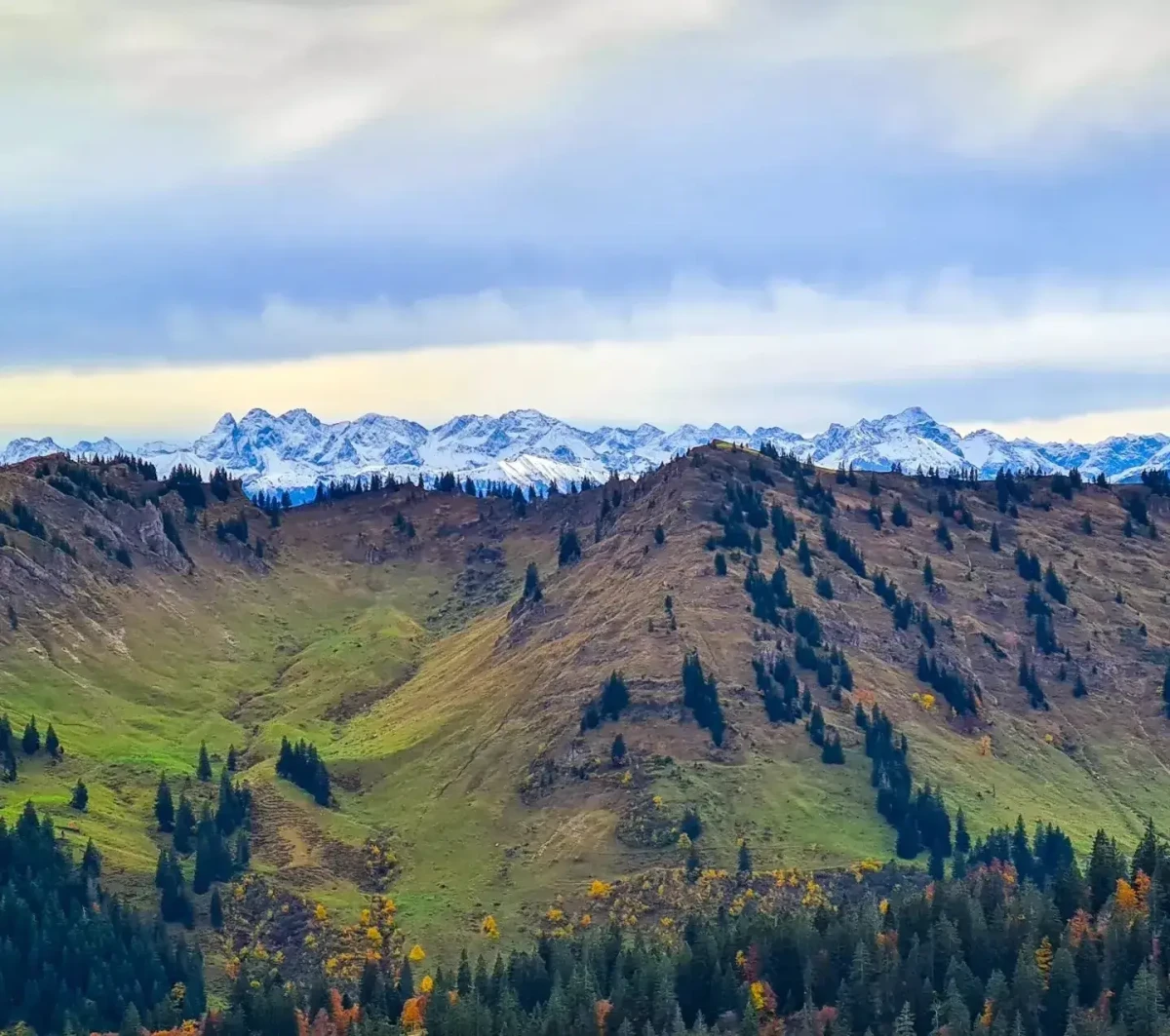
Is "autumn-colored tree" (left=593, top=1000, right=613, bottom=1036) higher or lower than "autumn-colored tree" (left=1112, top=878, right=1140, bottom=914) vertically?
lower

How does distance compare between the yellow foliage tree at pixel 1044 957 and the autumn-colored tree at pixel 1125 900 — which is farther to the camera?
the autumn-colored tree at pixel 1125 900

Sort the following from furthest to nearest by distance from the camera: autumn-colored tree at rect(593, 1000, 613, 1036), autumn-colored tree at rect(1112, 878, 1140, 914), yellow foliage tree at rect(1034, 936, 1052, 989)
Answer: autumn-colored tree at rect(593, 1000, 613, 1036) → autumn-colored tree at rect(1112, 878, 1140, 914) → yellow foliage tree at rect(1034, 936, 1052, 989)

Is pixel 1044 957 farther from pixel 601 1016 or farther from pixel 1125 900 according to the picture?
pixel 601 1016

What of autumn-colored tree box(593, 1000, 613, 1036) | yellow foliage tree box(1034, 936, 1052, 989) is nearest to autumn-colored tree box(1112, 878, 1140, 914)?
yellow foliage tree box(1034, 936, 1052, 989)

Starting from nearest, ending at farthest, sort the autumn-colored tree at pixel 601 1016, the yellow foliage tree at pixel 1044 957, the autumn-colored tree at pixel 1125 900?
1. the yellow foliage tree at pixel 1044 957
2. the autumn-colored tree at pixel 1125 900
3. the autumn-colored tree at pixel 601 1016

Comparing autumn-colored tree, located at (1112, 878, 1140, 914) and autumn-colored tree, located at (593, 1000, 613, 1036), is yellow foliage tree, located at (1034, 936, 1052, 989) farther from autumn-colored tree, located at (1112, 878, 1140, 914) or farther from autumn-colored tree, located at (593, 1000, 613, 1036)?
autumn-colored tree, located at (593, 1000, 613, 1036)

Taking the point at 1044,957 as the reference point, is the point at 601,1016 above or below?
below

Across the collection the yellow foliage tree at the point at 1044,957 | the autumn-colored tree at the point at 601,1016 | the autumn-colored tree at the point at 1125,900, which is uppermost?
the autumn-colored tree at the point at 1125,900

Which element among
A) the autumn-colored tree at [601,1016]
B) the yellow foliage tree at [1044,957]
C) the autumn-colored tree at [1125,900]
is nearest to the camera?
the yellow foliage tree at [1044,957]

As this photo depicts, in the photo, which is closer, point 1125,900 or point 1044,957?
point 1044,957

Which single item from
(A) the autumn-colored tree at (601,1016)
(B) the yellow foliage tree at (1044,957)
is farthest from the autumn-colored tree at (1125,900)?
(A) the autumn-colored tree at (601,1016)

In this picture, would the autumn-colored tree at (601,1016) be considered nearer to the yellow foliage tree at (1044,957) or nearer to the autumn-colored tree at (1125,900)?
the yellow foliage tree at (1044,957)

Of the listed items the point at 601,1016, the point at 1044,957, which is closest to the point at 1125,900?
the point at 1044,957

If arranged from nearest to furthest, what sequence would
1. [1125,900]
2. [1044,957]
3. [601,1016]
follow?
[1044,957] < [1125,900] < [601,1016]
